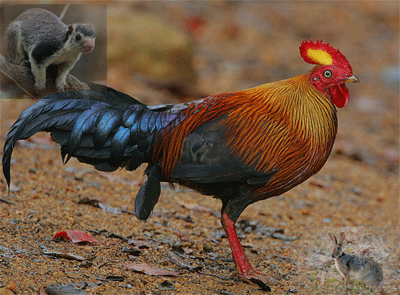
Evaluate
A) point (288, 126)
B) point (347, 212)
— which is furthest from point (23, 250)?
point (347, 212)

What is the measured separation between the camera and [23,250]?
3773 millimetres

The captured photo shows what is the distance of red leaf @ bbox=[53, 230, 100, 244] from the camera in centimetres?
417

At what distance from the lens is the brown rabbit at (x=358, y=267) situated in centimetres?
404

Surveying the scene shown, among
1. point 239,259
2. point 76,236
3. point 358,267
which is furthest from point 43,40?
point 358,267

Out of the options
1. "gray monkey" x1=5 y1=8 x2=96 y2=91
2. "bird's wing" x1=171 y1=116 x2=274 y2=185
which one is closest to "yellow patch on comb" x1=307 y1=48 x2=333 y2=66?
"bird's wing" x1=171 y1=116 x2=274 y2=185

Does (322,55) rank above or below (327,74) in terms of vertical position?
above

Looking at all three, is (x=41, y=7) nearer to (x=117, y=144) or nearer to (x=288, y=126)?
(x=117, y=144)

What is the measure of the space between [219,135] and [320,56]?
1136 millimetres

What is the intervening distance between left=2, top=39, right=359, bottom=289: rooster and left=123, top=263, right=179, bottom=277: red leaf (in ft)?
1.29

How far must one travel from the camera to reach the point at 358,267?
405cm

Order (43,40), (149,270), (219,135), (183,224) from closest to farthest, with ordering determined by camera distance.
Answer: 1. (43,40)
2. (149,270)
3. (219,135)
4. (183,224)

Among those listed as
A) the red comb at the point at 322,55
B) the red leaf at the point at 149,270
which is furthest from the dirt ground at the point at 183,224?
the red comb at the point at 322,55

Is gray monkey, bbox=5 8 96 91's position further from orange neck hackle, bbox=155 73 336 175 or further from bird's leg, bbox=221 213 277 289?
bird's leg, bbox=221 213 277 289

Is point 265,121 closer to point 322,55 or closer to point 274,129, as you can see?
point 274,129
